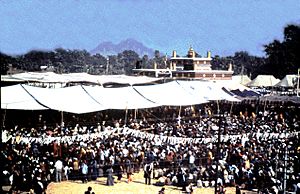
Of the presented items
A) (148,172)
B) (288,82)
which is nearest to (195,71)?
(288,82)

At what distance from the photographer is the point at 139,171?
13719 mm

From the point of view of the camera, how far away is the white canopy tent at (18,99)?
50.9 feet

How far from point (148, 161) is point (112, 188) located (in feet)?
6.54

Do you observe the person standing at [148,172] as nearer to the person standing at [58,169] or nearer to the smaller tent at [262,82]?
the person standing at [58,169]

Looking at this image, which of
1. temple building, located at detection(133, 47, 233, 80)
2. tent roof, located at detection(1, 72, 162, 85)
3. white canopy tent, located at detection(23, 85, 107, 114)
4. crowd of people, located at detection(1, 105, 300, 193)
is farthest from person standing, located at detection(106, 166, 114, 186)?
temple building, located at detection(133, 47, 233, 80)

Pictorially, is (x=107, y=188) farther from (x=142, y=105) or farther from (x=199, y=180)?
(x=142, y=105)

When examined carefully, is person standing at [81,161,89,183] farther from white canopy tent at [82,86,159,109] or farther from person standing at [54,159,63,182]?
white canopy tent at [82,86,159,109]

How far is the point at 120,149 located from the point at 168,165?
5.41ft

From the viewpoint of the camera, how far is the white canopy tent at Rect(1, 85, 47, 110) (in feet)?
50.9

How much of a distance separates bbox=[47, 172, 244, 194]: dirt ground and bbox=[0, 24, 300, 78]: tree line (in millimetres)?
5923

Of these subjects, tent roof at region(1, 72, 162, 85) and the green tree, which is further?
the green tree

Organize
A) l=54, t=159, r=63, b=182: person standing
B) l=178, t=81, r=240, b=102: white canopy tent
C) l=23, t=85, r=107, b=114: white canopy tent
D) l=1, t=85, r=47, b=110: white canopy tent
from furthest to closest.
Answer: l=178, t=81, r=240, b=102: white canopy tent, l=23, t=85, r=107, b=114: white canopy tent, l=1, t=85, r=47, b=110: white canopy tent, l=54, t=159, r=63, b=182: person standing

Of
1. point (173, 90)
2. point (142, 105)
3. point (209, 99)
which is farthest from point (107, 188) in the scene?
point (209, 99)

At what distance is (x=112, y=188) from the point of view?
11711 millimetres
